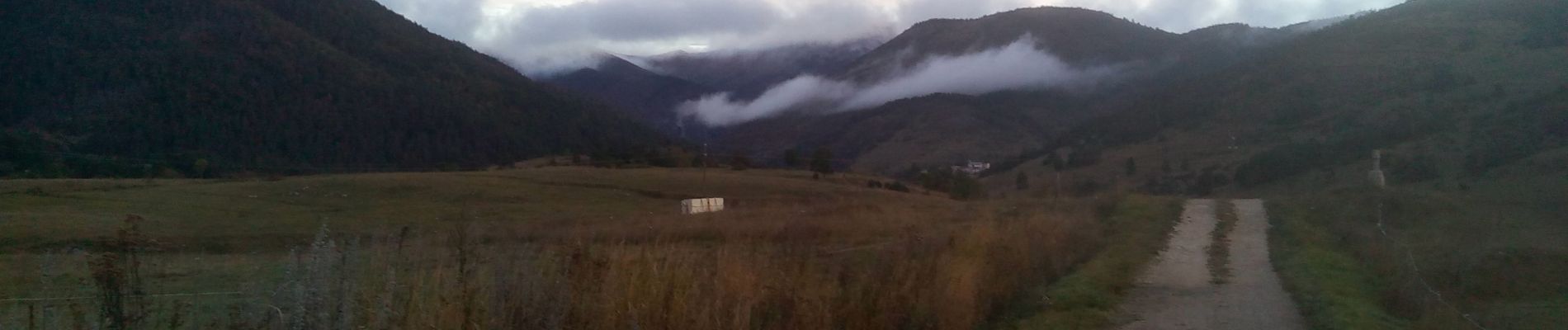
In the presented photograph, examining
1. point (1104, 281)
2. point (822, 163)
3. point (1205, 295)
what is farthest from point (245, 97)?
point (1205, 295)

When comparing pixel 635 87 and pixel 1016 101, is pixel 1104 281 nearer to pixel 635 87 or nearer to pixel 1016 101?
pixel 1016 101

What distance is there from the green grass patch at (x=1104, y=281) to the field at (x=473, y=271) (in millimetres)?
320

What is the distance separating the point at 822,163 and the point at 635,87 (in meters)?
91.3

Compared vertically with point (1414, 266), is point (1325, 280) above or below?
below

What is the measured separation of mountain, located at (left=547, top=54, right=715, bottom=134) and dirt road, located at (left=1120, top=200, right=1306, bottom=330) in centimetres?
10995

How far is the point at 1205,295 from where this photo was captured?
11.4 meters

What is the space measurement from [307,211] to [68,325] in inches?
635

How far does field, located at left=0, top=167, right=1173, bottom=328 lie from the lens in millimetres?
5316

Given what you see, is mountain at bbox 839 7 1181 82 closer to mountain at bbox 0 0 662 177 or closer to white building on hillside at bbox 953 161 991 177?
white building on hillside at bbox 953 161 991 177

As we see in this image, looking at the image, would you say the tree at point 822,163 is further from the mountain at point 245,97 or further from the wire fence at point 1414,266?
the wire fence at point 1414,266

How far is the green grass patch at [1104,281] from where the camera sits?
31.2ft

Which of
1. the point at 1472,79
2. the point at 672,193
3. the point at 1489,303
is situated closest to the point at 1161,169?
the point at 1472,79

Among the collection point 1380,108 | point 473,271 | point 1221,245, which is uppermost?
point 1380,108

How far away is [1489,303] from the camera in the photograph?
11.8m
